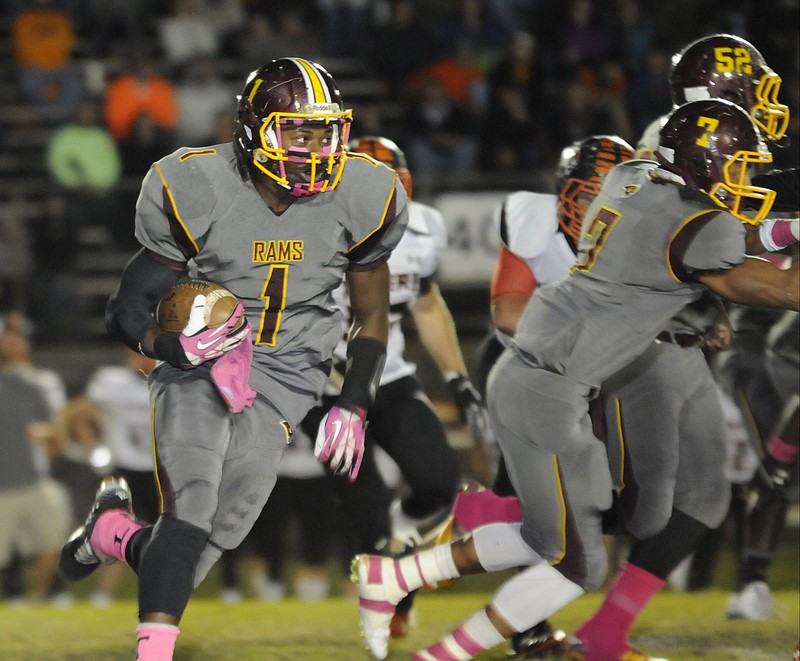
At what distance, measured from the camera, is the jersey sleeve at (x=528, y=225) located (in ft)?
14.9

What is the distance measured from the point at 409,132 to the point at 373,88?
101 cm

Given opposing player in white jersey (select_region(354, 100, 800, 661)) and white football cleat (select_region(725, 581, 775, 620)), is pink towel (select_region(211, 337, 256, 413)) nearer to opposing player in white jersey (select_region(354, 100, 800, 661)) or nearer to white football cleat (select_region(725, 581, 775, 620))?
opposing player in white jersey (select_region(354, 100, 800, 661))

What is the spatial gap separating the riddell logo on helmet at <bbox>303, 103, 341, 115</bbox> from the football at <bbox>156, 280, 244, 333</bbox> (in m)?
0.54

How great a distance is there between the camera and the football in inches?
138

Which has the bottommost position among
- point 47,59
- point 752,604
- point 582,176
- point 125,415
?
point 125,415

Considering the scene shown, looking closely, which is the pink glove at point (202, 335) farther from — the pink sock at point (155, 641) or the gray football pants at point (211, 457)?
the pink sock at point (155, 641)

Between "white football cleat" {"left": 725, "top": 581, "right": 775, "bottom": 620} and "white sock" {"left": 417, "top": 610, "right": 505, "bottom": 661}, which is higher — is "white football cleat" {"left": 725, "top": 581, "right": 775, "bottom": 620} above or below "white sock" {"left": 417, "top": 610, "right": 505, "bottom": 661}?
below

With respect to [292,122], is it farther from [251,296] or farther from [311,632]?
[311,632]

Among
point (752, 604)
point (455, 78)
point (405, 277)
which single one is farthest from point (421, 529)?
point (455, 78)

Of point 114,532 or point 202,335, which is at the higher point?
point 202,335

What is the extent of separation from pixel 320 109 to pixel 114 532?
1.33 meters

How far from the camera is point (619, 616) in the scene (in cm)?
413

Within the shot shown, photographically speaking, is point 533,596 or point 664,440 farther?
point 664,440

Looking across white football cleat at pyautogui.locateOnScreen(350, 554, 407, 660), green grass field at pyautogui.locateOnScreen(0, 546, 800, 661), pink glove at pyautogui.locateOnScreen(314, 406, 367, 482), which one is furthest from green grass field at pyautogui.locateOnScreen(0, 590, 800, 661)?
pink glove at pyautogui.locateOnScreen(314, 406, 367, 482)
